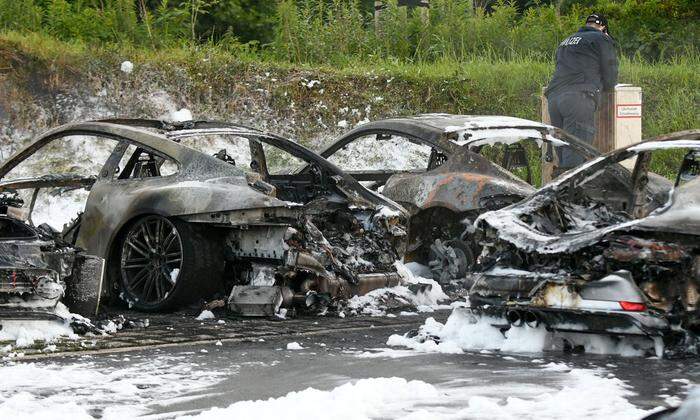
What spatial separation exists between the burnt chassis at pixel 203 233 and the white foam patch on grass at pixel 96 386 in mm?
2043

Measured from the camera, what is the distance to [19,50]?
62.8 ft

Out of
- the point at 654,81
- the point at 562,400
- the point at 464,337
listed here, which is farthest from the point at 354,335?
the point at 654,81

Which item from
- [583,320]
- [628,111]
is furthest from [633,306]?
[628,111]

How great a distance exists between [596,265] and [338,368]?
1850 mm

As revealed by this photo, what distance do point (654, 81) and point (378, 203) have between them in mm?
10356

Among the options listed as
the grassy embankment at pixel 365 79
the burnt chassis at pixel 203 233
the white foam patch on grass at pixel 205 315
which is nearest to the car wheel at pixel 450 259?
the burnt chassis at pixel 203 233

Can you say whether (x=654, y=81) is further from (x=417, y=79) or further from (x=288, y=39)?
(x=288, y=39)

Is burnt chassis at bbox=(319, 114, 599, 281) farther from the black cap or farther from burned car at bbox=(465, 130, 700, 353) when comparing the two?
the black cap

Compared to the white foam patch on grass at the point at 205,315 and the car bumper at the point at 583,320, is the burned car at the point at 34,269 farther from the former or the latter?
the car bumper at the point at 583,320

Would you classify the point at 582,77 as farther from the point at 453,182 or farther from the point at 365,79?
the point at 365,79

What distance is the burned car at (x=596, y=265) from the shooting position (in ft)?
27.3

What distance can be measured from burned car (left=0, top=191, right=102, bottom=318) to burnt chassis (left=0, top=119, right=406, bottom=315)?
48 centimetres

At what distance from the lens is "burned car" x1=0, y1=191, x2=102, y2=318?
9.27 metres

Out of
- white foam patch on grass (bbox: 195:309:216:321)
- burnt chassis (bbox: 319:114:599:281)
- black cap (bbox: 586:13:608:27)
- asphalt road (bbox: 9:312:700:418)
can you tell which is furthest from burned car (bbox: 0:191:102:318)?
black cap (bbox: 586:13:608:27)
